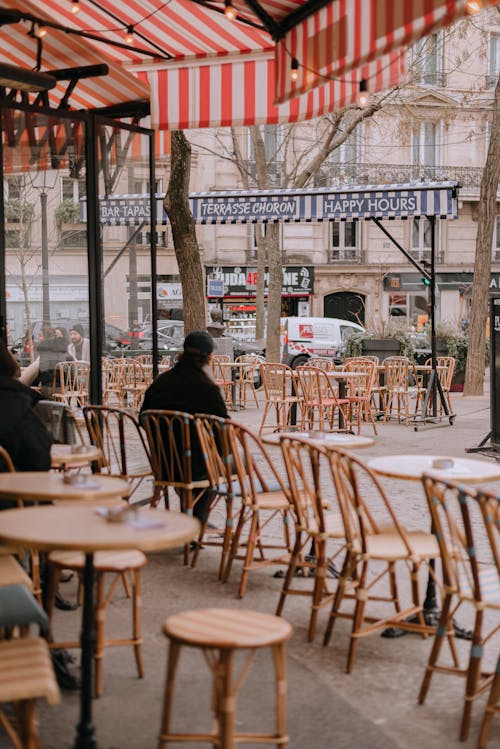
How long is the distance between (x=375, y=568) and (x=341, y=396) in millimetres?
7347

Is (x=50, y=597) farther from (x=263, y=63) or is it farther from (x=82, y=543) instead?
(x=263, y=63)

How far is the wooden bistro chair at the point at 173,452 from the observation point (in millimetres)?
6148

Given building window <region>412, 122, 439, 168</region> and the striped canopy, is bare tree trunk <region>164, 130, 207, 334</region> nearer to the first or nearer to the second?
the striped canopy

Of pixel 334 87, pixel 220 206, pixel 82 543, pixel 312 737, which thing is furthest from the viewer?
pixel 220 206

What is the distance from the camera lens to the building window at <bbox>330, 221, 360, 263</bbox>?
1644 inches

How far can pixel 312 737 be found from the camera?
3.93 m

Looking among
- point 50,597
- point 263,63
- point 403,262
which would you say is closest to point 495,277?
point 403,262

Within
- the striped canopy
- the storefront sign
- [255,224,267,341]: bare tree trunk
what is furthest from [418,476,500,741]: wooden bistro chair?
the storefront sign

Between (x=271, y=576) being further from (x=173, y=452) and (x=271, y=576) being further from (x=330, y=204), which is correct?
(x=330, y=204)

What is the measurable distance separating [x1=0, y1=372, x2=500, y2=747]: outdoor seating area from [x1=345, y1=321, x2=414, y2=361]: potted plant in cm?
997

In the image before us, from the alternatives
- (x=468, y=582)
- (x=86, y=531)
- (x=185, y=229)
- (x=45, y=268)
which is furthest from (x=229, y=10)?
(x=185, y=229)

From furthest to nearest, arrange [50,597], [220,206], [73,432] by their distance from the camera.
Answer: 1. [220,206]
2. [73,432]
3. [50,597]

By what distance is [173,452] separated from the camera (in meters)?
6.36

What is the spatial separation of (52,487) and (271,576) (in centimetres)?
258
